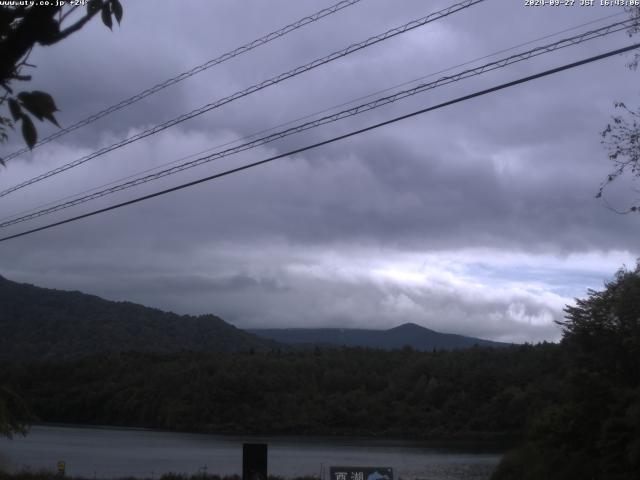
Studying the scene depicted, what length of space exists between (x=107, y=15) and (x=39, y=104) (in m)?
0.73

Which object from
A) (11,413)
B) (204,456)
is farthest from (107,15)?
(204,456)

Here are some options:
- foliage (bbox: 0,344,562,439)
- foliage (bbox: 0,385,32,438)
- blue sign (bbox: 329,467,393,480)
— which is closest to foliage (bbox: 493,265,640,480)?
blue sign (bbox: 329,467,393,480)

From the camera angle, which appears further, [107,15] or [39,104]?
[107,15]

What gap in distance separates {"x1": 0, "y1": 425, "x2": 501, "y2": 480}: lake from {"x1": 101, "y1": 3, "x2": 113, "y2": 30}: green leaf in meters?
22.1

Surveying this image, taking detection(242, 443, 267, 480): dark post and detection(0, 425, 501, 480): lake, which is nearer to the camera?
detection(242, 443, 267, 480): dark post

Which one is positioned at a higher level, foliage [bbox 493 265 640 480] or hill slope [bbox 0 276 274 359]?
hill slope [bbox 0 276 274 359]

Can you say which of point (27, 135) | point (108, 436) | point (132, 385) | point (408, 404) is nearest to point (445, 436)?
point (408, 404)

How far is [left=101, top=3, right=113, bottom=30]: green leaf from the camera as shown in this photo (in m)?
4.34

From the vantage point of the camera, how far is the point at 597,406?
22.6 m

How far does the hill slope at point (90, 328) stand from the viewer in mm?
83562

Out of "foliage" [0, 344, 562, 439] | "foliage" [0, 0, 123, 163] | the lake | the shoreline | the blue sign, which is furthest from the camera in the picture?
"foliage" [0, 344, 562, 439]

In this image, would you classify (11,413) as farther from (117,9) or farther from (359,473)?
(359,473)

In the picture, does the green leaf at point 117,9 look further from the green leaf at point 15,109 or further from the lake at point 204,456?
the lake at point 204,456

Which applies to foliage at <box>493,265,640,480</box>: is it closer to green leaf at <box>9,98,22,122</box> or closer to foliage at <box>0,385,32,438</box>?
foliage at <box>0,385,32,438</box>
